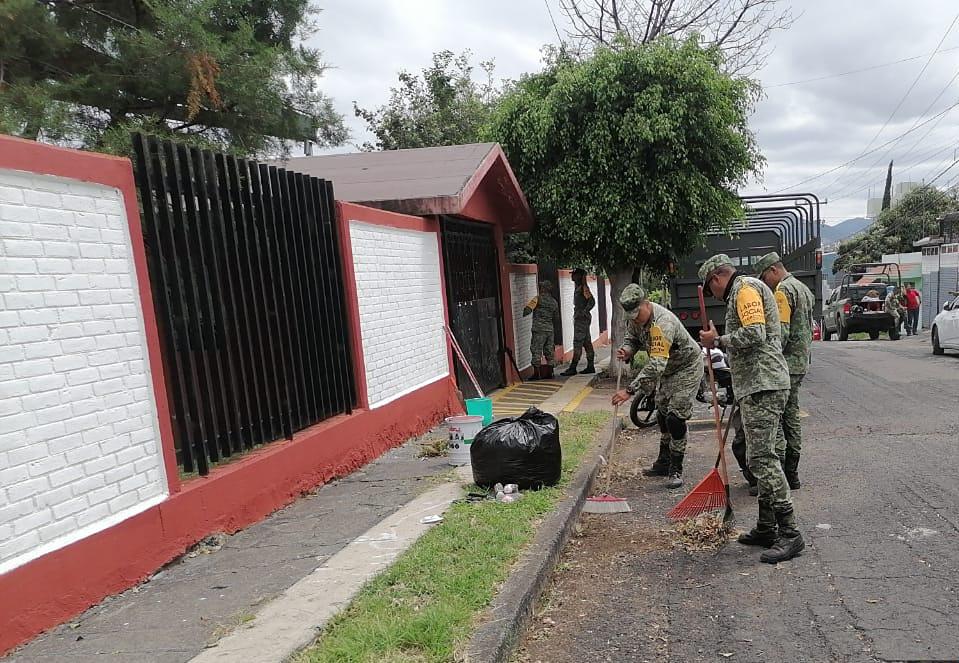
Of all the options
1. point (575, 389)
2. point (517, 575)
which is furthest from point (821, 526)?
point (575, 389)

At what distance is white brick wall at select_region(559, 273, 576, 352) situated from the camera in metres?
16.8

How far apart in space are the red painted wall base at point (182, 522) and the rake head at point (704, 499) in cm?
283

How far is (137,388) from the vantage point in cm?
409

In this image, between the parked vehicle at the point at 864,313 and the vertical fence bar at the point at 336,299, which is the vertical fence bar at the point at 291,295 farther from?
the parked vehicle at the point at 864,313

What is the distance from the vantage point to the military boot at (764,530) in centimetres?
434

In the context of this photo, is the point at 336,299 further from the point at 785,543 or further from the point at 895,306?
the point at 895,306

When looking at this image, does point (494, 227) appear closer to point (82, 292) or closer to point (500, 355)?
point (500, 355)

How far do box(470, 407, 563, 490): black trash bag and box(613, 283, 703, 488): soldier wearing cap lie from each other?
3.08 ft

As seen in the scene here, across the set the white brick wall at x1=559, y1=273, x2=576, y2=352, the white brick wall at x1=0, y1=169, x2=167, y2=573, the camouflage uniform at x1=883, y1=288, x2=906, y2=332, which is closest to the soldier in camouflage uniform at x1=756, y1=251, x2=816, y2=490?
the white brick wall at x1=0, y1=169, x2=167, y2=573

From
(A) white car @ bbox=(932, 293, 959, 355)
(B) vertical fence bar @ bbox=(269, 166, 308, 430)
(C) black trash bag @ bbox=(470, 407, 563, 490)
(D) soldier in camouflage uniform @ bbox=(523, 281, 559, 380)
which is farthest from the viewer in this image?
(A) white car @ bbox=(932, 293, 959, 355)

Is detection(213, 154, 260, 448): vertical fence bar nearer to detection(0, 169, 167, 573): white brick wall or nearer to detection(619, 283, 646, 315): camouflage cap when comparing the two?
detection(0, 169, 167, 573): white brick wall

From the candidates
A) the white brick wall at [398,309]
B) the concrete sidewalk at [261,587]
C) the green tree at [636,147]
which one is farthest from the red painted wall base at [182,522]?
the green tree at [636,147]

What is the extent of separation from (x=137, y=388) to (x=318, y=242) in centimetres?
255

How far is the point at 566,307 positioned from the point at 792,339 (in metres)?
12.1
